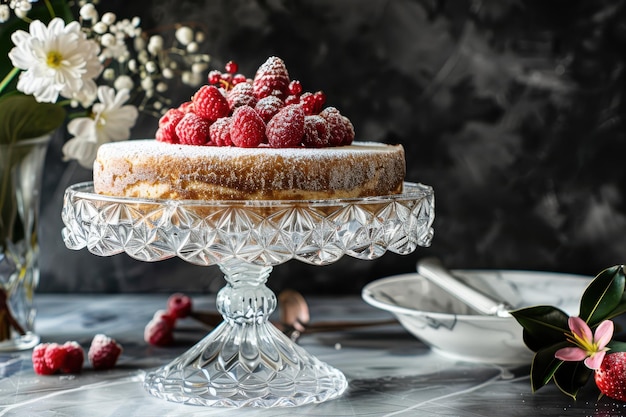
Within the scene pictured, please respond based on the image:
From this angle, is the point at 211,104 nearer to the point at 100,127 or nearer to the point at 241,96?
the point at 241,96

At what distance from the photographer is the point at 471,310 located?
1.54m

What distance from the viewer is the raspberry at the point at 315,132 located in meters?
1.13

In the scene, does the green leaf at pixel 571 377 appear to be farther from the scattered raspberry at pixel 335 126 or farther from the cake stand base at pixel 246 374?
the scattered raspberry at pixel 335 126

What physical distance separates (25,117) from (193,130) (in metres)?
0.44

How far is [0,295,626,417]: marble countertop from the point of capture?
113 cm

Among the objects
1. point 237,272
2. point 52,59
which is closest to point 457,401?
point 237,272

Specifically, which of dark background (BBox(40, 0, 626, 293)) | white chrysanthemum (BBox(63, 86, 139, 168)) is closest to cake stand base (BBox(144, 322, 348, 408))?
white chrysanthemum (BBox(63, 86, 139, 168))

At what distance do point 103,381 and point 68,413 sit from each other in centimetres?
16

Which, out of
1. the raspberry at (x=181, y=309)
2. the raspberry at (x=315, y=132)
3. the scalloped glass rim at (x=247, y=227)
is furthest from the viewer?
the raspberry at (x=181, y=309)

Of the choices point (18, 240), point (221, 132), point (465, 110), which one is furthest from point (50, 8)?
point (465, 110)

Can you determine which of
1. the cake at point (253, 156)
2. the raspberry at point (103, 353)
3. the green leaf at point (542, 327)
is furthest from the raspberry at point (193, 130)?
the green leaf at point (542, 327)

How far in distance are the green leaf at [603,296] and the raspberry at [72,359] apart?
2.38 feet

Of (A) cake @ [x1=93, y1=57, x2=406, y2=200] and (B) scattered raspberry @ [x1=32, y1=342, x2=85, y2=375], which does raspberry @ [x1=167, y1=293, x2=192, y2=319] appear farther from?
(A) cake @ [x1=93, y1=57, x2=406, y2=200]

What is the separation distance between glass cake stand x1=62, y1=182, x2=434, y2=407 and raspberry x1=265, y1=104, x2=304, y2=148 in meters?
0.10
